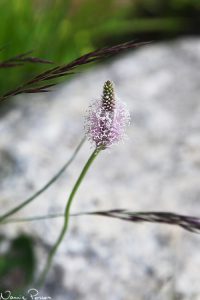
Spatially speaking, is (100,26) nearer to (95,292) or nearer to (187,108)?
(187,108)

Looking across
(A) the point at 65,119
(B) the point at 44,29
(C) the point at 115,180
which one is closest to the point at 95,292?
(C) the point at 115,180

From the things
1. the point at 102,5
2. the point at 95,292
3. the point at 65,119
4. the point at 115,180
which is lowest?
the point at 95,292

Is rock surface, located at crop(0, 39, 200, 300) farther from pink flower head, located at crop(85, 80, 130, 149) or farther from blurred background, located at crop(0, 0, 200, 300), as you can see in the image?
pink flower head, located at crop(85, 80, 130, 149)

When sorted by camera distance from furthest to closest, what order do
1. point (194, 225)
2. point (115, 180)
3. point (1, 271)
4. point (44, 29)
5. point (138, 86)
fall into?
point (44, 29) → point (138, 86) → point (115, 180) → point (1, 271) → point (194, 225)

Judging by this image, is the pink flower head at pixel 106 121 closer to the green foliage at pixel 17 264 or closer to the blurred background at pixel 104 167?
the blurred background at pixel 104 167

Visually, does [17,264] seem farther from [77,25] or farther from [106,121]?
[77,25]
